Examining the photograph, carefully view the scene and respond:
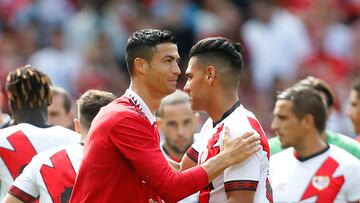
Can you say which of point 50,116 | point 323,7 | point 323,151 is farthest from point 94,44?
point 323,151

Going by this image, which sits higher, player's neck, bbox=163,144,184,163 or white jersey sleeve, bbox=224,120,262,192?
white jersey sleeve, bbox=224,120,262,192

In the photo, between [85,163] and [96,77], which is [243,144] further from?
[96,77]

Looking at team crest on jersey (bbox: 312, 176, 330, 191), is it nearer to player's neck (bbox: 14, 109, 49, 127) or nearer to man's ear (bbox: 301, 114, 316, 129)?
man's ear (bbox: 301, 114, 316, 129)

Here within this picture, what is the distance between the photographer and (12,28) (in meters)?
17.0

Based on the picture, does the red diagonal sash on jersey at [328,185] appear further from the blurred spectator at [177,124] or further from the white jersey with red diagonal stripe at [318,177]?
the blurred spectator at [177,124]

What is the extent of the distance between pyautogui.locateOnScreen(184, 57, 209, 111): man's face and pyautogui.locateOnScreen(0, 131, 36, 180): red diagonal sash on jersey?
1744mm

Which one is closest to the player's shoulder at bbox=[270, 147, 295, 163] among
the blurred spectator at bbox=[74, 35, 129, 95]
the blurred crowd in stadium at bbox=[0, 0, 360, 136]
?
the blurred crowd in stadium at bbox=[0, 0, 360, 136]

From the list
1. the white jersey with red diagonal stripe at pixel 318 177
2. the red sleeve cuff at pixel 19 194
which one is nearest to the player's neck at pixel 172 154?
the white jersey with red diagonal stripe at pixel 318 177

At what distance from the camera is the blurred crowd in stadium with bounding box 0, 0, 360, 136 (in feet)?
51.0

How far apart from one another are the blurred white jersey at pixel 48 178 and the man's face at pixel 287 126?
207cm

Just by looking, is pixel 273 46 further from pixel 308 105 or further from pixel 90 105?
pixel 90 105

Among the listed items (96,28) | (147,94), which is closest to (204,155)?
(147,94)

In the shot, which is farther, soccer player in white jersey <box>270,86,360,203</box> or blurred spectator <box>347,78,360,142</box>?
blurred spectator <box>347,78,360,142</box>

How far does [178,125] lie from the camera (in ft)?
33.5
